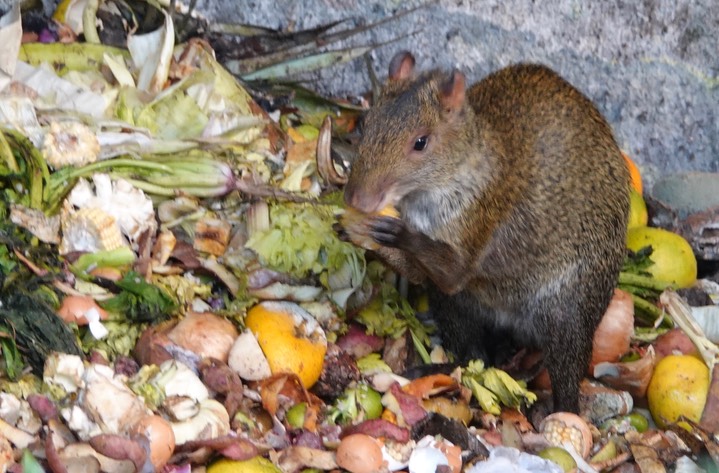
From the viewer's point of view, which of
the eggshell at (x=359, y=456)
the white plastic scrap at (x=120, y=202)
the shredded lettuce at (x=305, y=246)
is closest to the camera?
the eggshell at (x=359, y=456)

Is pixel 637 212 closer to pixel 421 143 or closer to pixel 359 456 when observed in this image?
pixel 421 143

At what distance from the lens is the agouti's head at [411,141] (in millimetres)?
3314

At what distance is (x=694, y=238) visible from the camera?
191 inches

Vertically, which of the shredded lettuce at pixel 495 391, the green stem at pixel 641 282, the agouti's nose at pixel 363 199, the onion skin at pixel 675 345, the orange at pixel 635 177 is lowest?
the shredded lettuce at pixel 495 391

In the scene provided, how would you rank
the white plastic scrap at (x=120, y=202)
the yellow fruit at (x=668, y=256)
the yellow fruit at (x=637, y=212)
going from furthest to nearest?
the yellow fruit at (x=637, y=212)
the yellow fruit at (x=668, y=256)
the white plastic scrap at (x=120, y=202)

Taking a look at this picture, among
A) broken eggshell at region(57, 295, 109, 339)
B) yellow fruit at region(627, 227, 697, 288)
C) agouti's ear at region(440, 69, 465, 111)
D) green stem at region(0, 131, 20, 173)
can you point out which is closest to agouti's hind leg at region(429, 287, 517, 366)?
yellow fruit at region(627, 227, 697, 288)

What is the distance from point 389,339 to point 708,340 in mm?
1273

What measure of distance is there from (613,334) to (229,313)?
152 centimetres

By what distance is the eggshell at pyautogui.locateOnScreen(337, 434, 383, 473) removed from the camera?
3.07 metres

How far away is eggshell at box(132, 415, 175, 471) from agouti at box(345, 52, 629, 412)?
0.91m

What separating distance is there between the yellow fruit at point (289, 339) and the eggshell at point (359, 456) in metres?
0.42

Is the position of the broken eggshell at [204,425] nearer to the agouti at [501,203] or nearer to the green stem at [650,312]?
the agouti at [501,203]

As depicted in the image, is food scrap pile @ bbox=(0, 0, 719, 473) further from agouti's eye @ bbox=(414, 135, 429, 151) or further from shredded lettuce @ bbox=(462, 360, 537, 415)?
agouti's eye @ bbox=(414, 135, 429, 151)

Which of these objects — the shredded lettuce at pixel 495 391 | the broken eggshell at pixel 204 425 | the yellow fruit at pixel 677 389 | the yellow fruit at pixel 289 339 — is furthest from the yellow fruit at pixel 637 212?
the broken eggshell at pixel 204 425
